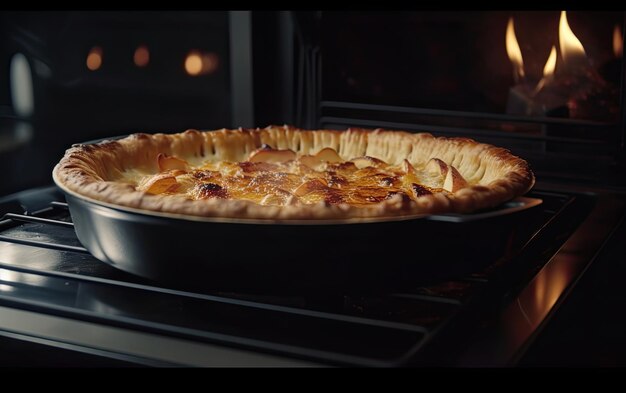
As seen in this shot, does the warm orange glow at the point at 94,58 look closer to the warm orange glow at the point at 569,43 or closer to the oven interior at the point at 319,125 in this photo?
the oven interior at the point at 319,125

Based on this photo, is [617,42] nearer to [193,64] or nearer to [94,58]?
[193,64]

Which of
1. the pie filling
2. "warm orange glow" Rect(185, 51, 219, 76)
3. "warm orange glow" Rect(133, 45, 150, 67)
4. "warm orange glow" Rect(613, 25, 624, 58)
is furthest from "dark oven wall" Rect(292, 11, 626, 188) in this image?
"warm orange glow" Rect(133, 45, 150, 67)

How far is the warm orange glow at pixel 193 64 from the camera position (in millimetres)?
2459

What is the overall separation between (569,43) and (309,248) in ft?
3.66

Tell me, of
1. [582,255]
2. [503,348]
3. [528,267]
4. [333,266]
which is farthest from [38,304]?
[582,255]

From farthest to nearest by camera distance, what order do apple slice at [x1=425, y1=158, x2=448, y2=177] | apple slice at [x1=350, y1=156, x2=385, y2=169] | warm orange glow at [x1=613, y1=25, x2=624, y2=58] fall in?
warm orange glow at [x1=613, y1=25, x2=624, y2=58]
apple slice at [x1=350, y1=156, x2=385, y2=169]
apple slice at [x1=425, y1=158, x2=448, y2=177]

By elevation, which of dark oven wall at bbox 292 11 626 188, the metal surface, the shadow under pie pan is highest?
dark oven wall at bbox 292 11 626 188

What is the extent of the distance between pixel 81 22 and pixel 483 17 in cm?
123

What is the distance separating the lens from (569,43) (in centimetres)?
185

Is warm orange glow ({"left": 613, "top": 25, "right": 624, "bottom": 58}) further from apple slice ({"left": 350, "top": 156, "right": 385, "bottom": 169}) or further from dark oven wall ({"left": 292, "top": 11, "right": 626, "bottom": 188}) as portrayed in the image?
apple slice ({"left": 350, "top": 156, "right": 385, "bottom": 169})

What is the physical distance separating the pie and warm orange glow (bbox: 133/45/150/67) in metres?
0.90

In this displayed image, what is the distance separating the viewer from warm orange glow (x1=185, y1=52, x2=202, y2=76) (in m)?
2.46

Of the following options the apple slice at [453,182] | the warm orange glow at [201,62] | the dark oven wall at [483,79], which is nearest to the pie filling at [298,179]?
the apple slice at [453,182]

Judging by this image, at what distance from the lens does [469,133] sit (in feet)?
6.58
